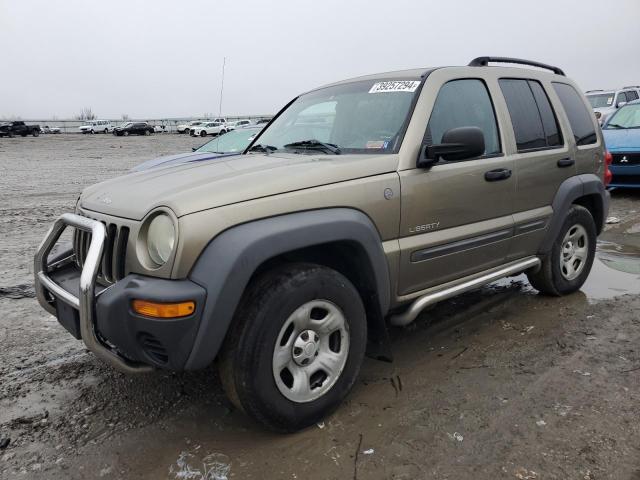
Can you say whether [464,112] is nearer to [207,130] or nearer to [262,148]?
[262,148]

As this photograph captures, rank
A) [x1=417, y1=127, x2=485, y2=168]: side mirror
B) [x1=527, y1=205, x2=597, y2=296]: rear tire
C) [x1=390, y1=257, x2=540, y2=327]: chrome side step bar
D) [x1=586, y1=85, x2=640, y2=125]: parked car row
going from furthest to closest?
[x1=586, y1=85, x2=640, y2=125]: parked car row → [x1=527, y1=205, x2=597, y2=296]: rear tire → [x1=390, y1=257, x2=540, y2=327]: chrome side step bar → [x1=417, y1=127, x2=485, y2=168]: side mirror

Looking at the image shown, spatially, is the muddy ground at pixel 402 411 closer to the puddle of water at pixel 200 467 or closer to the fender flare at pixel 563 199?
the puddle of water at pixel 200 467

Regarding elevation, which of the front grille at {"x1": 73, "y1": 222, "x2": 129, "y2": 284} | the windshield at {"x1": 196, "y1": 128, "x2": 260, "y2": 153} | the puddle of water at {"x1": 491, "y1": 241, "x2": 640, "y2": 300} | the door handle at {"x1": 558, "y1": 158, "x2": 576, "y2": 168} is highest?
the door handle at {"x1": 558, "y1": 158, "x2": 576, "y2": 168}

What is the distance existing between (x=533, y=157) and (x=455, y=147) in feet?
3.76

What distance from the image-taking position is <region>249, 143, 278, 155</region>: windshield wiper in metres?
3.76

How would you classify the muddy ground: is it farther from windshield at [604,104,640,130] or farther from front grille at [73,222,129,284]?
windshield at [604,104,640,130]

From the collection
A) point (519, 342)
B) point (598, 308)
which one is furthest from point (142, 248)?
point (598, 308)

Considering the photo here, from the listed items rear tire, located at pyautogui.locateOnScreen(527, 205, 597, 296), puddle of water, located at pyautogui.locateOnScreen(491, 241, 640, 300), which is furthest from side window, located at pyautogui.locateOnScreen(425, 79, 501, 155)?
puddle of water, located at pyautogui.locateOnScreen(491, 241, 640, 300)

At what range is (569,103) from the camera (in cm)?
446

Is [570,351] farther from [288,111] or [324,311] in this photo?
[288,111]

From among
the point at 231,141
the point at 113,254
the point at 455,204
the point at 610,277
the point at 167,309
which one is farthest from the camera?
the point at 231,141

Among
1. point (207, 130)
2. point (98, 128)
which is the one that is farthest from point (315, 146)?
point (98, 128)

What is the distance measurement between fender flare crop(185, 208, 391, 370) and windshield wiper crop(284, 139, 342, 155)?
792 mm

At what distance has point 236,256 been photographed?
7.54 feet
